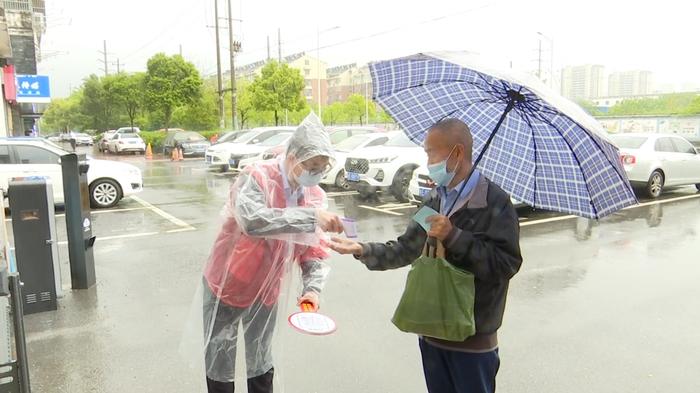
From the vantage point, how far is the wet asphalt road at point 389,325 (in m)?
3.42

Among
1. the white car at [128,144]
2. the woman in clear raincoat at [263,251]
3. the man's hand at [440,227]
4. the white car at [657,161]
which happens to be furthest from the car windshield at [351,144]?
the white car at [128,144]

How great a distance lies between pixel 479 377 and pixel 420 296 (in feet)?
1.25

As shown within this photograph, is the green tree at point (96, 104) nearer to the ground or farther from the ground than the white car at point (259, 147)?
farther from the ground

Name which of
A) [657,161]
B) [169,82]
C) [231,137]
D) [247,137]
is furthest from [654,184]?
[169,82]

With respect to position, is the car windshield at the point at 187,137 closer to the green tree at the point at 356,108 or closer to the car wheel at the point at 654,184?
the car wheel at the point at 654,184

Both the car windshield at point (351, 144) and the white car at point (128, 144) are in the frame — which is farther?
the white car at point (128, 144)

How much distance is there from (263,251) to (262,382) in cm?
71

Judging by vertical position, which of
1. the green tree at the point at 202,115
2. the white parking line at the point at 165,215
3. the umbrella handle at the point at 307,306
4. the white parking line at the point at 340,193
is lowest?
the white parking line at the point at 165,215

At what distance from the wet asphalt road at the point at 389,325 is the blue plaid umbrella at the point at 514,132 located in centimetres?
125

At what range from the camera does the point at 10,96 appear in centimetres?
2367

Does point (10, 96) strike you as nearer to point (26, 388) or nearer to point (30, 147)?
point (30, 147)

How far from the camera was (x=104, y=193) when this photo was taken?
34.5ft

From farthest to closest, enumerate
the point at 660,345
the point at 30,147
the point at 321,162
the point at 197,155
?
the point at 197,155
the point at 30,147
the point at 660,345
the point at 321,162

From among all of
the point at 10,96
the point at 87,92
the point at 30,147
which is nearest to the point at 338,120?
Answer: the point at 87,92
